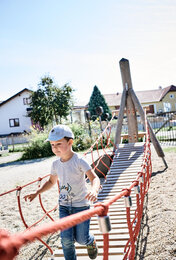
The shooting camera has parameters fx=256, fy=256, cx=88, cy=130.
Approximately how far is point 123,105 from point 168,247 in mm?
4827

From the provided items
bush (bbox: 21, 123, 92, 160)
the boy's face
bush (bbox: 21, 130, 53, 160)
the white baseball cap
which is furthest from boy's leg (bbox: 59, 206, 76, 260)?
bush (bbox: 21, 130, 53, 160)

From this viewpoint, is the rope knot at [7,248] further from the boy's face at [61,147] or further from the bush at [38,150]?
the bush at [38,150]

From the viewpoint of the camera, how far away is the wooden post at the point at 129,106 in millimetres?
7074

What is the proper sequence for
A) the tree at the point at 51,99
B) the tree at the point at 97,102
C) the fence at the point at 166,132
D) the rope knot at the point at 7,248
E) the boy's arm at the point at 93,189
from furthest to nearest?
the tree at the point at 97,102, the tree at the point at 51,99, the fence at the point at 166,132, the boy's arm at the point at 93,189, the rope knot at the point at 7,248

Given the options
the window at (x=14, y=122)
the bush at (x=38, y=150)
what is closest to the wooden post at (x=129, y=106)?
the bush at (x=38, y=150)

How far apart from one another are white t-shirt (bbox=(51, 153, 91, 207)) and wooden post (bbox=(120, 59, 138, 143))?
5134mm

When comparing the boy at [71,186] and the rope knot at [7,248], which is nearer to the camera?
the rope knot at [7,248]

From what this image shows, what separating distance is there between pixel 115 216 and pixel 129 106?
14.0ft

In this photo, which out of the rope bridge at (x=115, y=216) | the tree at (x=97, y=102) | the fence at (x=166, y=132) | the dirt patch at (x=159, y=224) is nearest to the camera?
the rope bridge at (x=115, y=216)

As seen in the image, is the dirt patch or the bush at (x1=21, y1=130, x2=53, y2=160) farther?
the bush at (x1=21, y1=130, x2=53, y2=160)

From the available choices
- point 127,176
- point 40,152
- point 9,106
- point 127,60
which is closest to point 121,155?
point 127,176

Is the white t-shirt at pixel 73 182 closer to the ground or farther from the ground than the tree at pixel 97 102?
closer to the ground

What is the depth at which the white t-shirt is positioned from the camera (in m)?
2.37

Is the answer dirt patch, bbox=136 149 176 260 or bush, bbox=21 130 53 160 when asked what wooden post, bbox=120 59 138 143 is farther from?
bush, bbox=21 130 53 160
